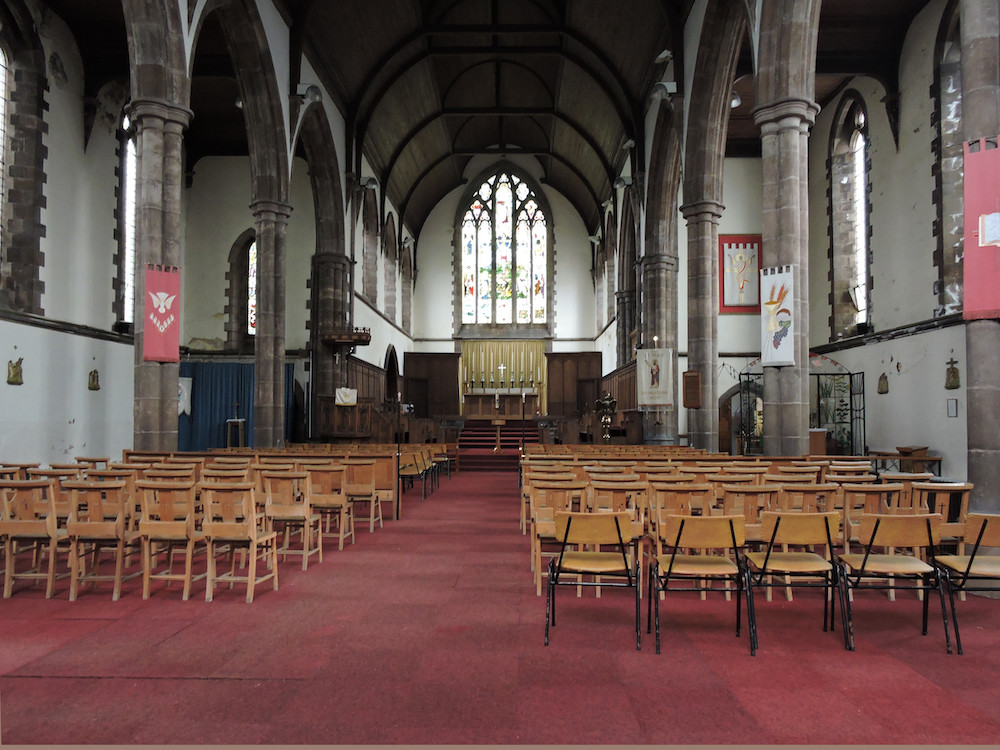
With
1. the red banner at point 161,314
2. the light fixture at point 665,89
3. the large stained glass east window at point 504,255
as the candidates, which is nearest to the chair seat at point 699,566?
the red banner at point 161,314

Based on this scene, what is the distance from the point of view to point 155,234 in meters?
9.88

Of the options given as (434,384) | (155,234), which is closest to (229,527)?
(155,234)

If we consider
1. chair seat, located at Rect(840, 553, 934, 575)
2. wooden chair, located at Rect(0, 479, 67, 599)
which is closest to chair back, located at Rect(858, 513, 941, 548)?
chair seat, located at Rect(840, 553, 934, 575)

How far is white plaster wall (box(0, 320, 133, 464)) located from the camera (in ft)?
38.1

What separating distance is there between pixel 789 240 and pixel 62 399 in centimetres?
1276

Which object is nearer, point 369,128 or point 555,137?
point 369,128

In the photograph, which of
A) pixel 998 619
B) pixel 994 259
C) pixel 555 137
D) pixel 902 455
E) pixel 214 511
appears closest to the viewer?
pixel 998 619

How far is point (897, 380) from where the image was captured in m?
14.3

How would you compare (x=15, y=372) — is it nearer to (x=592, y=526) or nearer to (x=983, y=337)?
(x=592, y=526)

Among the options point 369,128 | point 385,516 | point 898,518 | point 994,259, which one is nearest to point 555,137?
point 369,128

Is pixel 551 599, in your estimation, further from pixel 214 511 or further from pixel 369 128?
pixel 369 128

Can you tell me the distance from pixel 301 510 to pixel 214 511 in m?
0.87

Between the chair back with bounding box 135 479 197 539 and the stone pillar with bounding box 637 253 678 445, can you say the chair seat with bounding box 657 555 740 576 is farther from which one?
the stone pillar with bounding box 637 253 678 445

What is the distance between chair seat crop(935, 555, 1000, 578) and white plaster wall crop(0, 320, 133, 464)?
12902 millimetres
